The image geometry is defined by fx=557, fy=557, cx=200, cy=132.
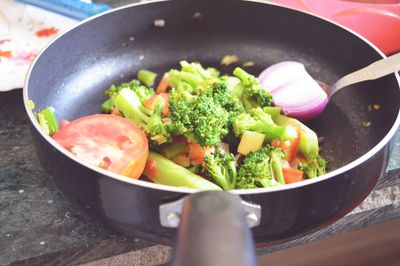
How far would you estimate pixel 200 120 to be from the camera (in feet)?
2.72

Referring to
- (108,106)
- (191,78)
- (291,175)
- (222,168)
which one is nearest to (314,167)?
(291,175)

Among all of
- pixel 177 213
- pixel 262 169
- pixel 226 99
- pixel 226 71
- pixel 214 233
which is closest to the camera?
pixel 214 233


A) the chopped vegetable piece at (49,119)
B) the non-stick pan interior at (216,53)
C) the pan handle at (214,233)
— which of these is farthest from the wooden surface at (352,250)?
the pan handle at (214,233)

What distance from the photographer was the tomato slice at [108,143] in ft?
2.52

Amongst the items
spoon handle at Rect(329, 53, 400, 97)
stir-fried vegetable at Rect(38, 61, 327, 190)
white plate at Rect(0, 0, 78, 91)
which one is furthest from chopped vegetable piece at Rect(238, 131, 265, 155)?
white plate at Rect(0, 0, 78, 91)

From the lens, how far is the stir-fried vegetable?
806 mm

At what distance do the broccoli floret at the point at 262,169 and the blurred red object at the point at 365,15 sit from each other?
17.1 inches

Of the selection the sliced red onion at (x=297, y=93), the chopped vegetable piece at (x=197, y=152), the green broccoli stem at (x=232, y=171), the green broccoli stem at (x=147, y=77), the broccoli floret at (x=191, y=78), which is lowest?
the green broccoli stem at (x=147, y=77)

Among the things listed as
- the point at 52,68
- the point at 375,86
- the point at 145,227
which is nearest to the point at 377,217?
the point at 375,86

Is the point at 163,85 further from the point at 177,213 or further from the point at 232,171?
the point at 177,213

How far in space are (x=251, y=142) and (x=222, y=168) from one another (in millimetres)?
74

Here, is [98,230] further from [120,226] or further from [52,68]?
[52,68]

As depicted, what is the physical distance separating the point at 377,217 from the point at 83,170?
0.55m

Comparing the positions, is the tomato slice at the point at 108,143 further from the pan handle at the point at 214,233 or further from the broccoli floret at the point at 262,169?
the pan handle at the point at 214,233
